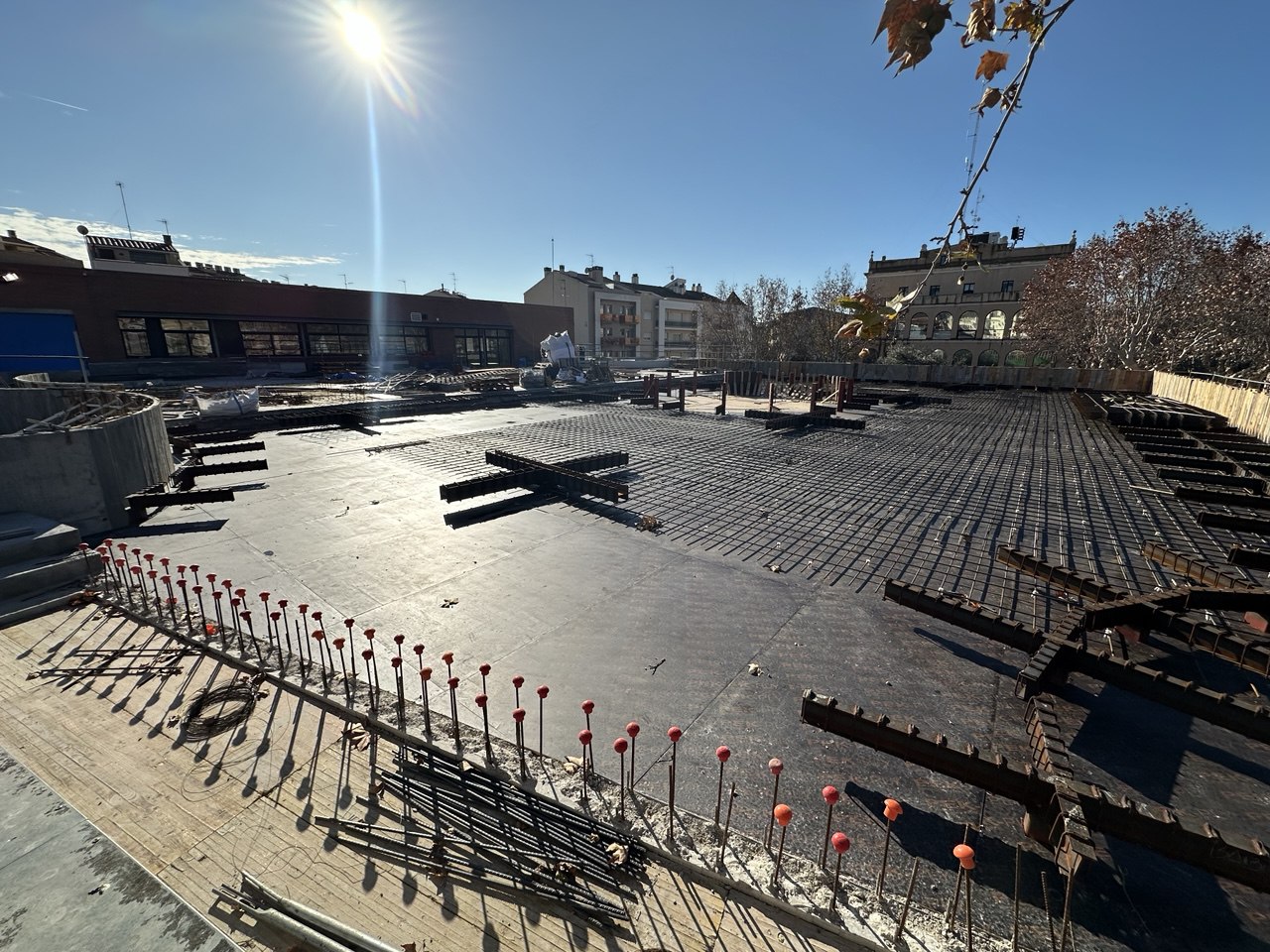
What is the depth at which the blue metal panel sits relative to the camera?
24.3 meters

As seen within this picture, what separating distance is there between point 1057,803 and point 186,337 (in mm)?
49216

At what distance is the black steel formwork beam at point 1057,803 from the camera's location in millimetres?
3008

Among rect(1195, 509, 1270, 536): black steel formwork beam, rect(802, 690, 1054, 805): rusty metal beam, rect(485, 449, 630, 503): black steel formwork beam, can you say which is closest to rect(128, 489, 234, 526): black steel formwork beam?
rect(485, 449, 630, 503): black steel formwork beam

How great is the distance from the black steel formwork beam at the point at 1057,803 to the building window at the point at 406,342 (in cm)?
4962

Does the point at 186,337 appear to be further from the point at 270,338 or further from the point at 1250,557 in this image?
the point at 1250,557

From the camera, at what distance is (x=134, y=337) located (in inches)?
1332

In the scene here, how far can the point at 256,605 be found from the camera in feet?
23.6

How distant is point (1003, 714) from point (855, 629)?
1.80 metres

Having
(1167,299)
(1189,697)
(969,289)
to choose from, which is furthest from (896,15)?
(969,289)

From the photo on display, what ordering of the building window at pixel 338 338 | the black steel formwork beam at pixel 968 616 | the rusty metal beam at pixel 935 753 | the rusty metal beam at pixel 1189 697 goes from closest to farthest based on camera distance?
the rusty metal beam at pixel 935 753 < the rusty metal beam at pixel 1189 697 < the black steel formwork beam at pixel 968 616 < the building window at pixel 338 338

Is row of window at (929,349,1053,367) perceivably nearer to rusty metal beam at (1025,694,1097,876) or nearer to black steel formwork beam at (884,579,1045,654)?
black steel formwork beam at (884,579,1045,654)

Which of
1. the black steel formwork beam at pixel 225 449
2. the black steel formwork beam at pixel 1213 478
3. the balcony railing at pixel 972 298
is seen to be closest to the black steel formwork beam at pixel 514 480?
the black steel formwork beam at pixel 225 449

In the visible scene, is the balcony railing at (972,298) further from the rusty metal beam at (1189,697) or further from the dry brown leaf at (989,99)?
the dry brown leaf at (989,99)

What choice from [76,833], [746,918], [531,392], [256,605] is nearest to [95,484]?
[256,605]
